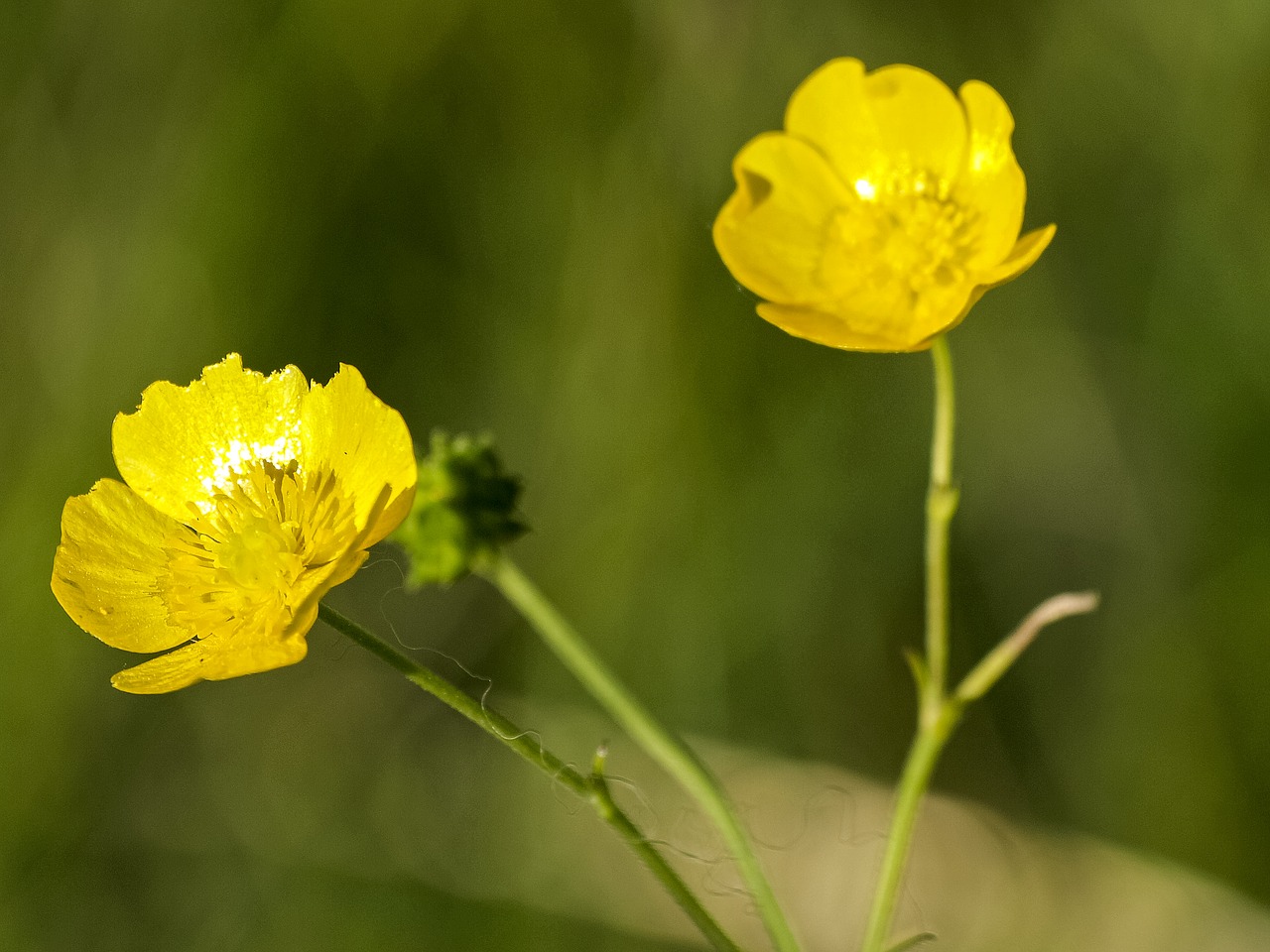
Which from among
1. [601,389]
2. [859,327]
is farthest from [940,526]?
[601,389]

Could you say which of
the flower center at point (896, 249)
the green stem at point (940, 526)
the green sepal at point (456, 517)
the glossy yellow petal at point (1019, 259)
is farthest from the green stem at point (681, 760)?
the glossy yellow petal at point (1019, 259)

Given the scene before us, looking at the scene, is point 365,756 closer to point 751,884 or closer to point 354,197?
point 354,197

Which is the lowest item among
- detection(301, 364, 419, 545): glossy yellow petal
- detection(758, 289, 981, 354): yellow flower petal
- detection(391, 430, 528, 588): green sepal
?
detection(301, 364, 419, 545): glossy yellow petal

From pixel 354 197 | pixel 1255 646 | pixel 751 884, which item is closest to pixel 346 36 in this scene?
pixel 354 197

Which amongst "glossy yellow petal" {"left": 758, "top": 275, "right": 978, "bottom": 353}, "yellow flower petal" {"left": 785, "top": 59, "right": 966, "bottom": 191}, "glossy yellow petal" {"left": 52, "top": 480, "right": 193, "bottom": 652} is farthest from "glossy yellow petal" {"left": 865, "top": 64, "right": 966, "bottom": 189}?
"glossy yellow petal" {"left": 52, "top": 480, "right": 193, "bottom": 652}

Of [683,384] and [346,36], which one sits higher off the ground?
[346,36]

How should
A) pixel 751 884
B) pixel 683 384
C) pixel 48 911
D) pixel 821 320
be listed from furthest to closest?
pixel 683 384, pixel 48 911, pixel 821 320, pixel 751 884

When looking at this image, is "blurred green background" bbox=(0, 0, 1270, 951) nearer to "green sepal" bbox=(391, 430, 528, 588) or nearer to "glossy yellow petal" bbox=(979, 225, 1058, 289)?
"green sepal" bbox=(391, 430, 528, 588)

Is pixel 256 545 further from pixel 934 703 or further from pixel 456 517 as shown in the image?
pixel 934 703
